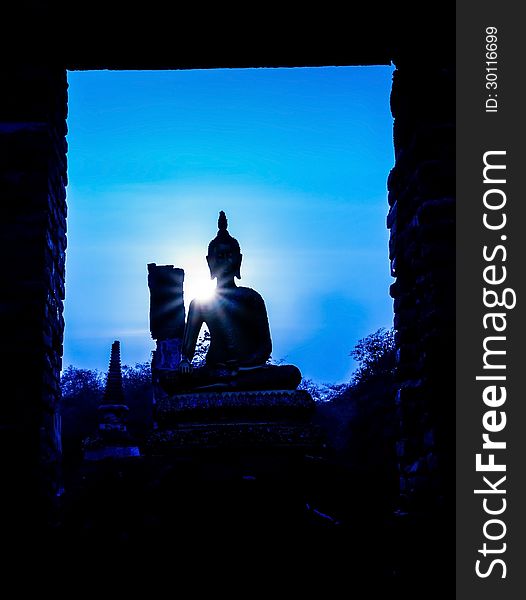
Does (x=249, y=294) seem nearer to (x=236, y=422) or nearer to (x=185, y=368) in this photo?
(x=185, y=368)

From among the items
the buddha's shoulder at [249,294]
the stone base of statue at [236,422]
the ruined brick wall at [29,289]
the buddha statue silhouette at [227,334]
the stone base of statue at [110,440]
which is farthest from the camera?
the stone base of statue at [110,440]

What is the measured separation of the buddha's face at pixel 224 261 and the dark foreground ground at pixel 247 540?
4699 mm

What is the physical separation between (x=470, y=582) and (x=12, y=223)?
3127mm

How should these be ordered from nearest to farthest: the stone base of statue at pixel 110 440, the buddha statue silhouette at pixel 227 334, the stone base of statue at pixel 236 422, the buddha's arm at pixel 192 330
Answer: the stone base of statue at pixel 236 422
the buddha statue silhouette at pixel 227 334
the buddha's arm at pixel 192 330
the stone base of statue at pixel 110 440

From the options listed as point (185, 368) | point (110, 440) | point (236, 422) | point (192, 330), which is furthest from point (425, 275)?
point (110, 440)

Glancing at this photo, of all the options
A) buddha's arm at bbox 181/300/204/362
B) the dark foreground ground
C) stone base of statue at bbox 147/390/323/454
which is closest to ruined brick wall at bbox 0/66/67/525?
the dark foreground ground

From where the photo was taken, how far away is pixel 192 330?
9445 mm

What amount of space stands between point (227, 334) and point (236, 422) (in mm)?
1775

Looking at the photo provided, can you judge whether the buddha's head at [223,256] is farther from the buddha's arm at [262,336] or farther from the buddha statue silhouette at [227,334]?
the buddha's arm at [262,336]

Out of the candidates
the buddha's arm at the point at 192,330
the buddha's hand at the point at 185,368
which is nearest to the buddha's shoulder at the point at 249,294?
the buddha's arm at the point at 192,330

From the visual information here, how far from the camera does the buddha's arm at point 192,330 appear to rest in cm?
927

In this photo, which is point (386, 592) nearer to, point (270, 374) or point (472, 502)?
point (472, 502)

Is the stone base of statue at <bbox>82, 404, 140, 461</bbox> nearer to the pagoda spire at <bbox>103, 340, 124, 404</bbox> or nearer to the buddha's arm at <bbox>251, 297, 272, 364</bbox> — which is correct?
the pagoda spire at <bbox>103, 340, 124, 404</bbox>

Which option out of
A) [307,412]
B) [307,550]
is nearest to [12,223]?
[307,550]
